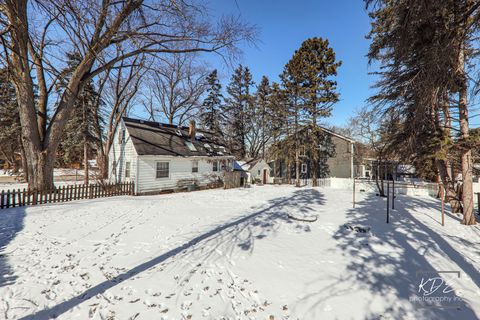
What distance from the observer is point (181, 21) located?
849 centimetres

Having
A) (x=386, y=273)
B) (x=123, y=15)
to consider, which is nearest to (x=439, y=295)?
(x=386, y=273)

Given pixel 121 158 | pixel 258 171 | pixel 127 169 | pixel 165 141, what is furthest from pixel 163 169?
pixel 258 171

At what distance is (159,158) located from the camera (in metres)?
14.8

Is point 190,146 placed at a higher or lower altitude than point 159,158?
higher

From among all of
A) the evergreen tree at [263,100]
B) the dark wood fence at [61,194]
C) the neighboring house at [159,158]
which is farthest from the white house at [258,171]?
the dark wood fence at [61,194]

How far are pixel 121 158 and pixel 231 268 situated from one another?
48.1ft

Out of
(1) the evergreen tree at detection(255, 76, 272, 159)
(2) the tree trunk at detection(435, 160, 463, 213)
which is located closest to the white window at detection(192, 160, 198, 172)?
(2) the tree trunk at detection(435, 160, 463, 213)

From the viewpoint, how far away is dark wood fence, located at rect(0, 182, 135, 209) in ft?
28.8

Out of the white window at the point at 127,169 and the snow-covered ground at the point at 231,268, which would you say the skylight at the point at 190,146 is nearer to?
the white window at the point at 127,169

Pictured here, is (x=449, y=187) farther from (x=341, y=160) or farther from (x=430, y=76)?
(x=341, y=160)

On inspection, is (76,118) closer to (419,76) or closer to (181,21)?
(181,21)

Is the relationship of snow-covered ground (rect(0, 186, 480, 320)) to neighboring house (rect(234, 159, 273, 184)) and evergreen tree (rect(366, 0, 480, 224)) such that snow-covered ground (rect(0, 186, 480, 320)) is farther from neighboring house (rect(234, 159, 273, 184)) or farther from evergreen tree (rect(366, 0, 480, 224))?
neighboring house (rect(234, 159, 273, 184))

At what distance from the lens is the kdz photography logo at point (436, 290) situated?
128 inches

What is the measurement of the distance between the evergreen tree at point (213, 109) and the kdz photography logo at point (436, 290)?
104 ft
